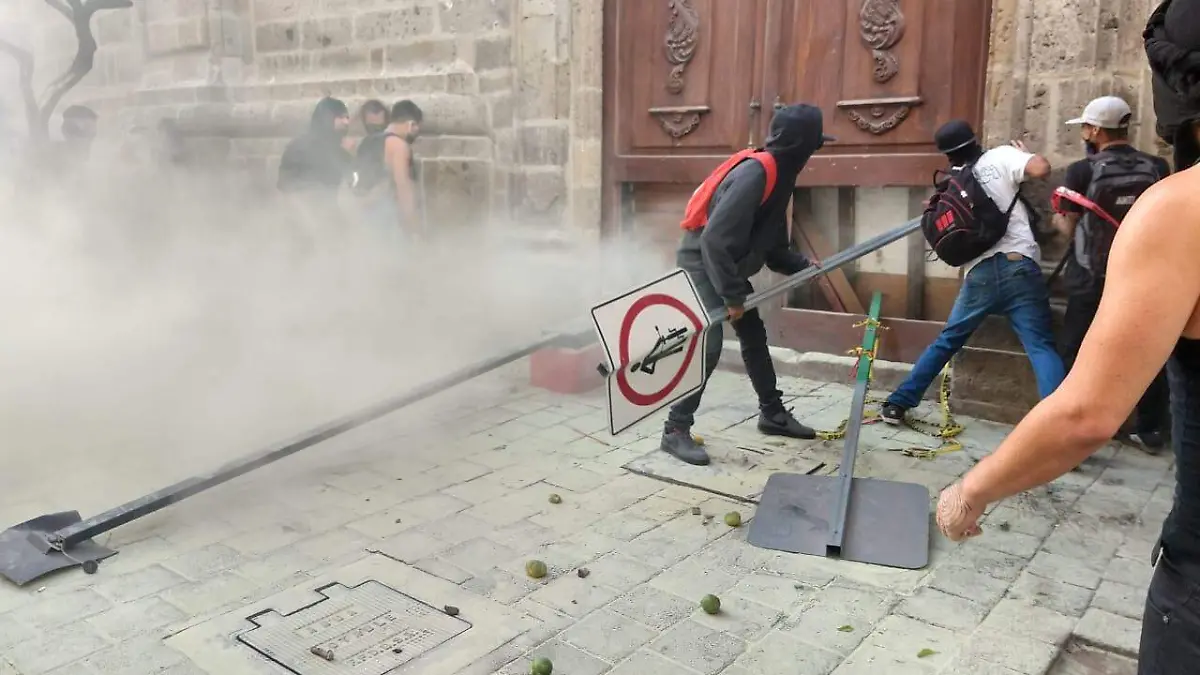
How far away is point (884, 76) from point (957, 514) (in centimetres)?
490

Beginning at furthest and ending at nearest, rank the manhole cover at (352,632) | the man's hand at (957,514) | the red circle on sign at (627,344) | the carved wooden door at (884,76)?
1. the carved wooden door at (884,76)
2. the red circle on sign at (627,344)
3. the manhole cover at (352,632)
4. the man's hand at (957,514)

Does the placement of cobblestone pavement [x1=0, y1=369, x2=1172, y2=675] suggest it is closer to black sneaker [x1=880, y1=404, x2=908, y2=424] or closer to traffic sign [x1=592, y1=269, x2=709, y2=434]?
black sneaker [x1=880, y1=404, x2=908, y2=424]

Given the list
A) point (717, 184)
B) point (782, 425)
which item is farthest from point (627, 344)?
point (782, 425)

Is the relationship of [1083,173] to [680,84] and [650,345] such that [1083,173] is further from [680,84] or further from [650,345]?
[680,84]

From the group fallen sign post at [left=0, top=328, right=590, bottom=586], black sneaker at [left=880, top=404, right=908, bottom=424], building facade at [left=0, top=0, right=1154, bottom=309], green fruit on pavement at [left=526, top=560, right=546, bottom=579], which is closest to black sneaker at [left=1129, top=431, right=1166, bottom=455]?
black sneaker at [left=880, top=404, right=908, bottom=424]

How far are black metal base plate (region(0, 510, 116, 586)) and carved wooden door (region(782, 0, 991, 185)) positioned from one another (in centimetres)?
486

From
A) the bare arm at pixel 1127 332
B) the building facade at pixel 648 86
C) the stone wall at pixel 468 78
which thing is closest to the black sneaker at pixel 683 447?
the building facade at pixel 648 86

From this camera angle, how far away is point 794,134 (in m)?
4.54

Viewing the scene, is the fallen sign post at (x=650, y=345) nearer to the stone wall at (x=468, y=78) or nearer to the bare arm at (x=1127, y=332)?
the bare arm at (x=1127, y=332)

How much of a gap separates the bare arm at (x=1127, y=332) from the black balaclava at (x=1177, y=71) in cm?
16

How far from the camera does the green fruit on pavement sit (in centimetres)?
341

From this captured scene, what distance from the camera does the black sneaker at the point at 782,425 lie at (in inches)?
203

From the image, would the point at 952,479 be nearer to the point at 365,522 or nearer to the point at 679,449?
the point at 679,449

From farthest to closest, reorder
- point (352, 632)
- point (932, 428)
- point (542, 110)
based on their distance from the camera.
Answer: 1. point (542, 110)
2. point (932, 428)
3. point (352, 632)
